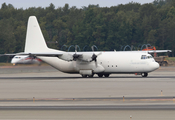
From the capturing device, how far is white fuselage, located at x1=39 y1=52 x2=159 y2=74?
38906 mm

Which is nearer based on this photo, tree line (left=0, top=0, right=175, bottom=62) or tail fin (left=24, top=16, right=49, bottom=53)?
tail fin (left=24, top=16, right=49, bottom=53)

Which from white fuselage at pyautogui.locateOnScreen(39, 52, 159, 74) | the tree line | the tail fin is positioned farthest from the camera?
the tree line

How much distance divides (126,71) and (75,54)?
22.7 feet

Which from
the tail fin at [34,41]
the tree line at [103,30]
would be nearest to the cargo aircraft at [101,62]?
the tail fin at [34,41]

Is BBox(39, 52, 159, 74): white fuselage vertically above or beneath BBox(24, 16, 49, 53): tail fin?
beneath

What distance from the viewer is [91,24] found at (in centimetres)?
Result: 13950

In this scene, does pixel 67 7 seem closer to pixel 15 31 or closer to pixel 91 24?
pixel 91 24

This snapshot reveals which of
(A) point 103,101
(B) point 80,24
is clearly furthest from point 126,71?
(B) point 80,24

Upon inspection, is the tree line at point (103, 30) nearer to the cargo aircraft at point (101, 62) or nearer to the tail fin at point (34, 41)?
the tail fin at point (34, 41)

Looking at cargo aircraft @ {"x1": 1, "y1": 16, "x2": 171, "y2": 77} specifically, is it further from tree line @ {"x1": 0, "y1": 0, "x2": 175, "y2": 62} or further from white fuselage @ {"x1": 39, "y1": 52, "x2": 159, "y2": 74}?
tree line @ {"x1": 0, "y1": 0, "x2": 175, "y2": 62}

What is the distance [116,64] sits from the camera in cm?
3956

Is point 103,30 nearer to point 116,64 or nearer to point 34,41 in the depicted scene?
point 34,41

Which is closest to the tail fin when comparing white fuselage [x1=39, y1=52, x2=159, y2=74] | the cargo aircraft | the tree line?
the cargo aircraft

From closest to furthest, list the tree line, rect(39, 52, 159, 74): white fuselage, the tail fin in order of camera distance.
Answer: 1. rect(39, 52, 159, 74): white fuselage
2. the tail fin
3. the tree line
